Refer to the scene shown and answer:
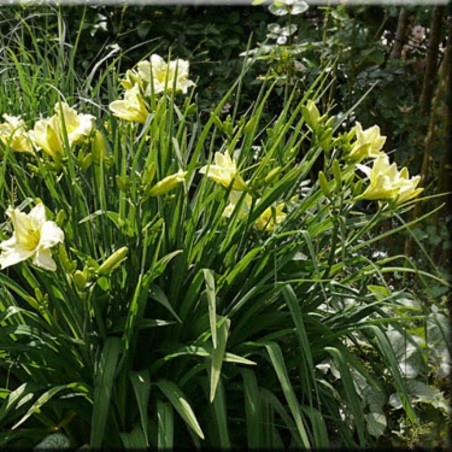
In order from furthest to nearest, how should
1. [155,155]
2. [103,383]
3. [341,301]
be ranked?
[341,301] → [155,155] → [103,383]

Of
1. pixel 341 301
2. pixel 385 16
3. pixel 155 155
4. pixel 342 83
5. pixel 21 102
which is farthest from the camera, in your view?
pixel 342 83

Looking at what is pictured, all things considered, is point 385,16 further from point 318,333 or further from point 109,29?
point 318,333

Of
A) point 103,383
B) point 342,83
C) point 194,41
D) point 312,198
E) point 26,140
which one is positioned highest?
point 194,41

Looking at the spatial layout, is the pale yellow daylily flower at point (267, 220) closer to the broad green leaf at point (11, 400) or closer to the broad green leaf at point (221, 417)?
the broad green leaf at point (221, 417)

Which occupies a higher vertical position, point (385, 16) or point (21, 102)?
point (385, 16)

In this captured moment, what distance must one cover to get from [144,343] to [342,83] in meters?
2.11

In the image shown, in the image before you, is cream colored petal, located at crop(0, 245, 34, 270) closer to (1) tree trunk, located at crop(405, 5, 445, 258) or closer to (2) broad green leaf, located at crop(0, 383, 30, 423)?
(2) broad green leaf, located at crop(0, 383, 30, 423)

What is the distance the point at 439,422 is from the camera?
5.87 feet

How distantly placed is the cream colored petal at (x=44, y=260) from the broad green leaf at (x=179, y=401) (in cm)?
31

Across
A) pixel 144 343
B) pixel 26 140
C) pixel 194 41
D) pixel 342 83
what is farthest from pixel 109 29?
pixel 144 343

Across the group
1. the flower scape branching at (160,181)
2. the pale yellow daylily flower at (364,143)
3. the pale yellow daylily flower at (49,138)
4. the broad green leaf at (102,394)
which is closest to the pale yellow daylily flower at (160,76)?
the flower scape branching at (160,181)

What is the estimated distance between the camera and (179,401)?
136cm

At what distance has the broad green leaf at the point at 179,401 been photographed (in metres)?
1.31

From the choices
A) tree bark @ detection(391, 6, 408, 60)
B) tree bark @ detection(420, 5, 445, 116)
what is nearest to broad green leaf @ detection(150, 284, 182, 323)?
tree bark @ detection(420, 5, 445, 116)
